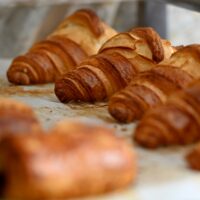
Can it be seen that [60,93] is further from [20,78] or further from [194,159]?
[194,159]

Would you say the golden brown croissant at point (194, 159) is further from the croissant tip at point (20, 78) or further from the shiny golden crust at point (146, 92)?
the croissant tip at point (20, 78)

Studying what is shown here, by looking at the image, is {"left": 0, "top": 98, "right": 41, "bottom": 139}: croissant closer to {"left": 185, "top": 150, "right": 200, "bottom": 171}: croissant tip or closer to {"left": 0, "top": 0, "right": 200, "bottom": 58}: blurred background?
{"left": 185, "top": 150, "right": 200, "bottom": 171}: croissant tip

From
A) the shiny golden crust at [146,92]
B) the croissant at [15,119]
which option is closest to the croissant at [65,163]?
the croissant at [15,119]

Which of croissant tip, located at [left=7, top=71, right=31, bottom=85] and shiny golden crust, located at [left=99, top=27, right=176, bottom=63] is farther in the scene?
croissant tip, located at [left=7, top=71, right=31, bottom=85]

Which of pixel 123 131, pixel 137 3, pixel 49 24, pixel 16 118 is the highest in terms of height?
pixel 16 118

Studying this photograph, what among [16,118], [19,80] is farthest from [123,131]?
[19,80]

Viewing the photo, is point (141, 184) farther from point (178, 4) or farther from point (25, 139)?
point (178, 4)

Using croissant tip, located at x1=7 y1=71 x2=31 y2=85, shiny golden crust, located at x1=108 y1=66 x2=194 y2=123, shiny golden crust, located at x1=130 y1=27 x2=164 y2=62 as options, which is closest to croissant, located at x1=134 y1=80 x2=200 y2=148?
shiny golden crust, located at x1=108 y1=66 x2=194 y2=123
